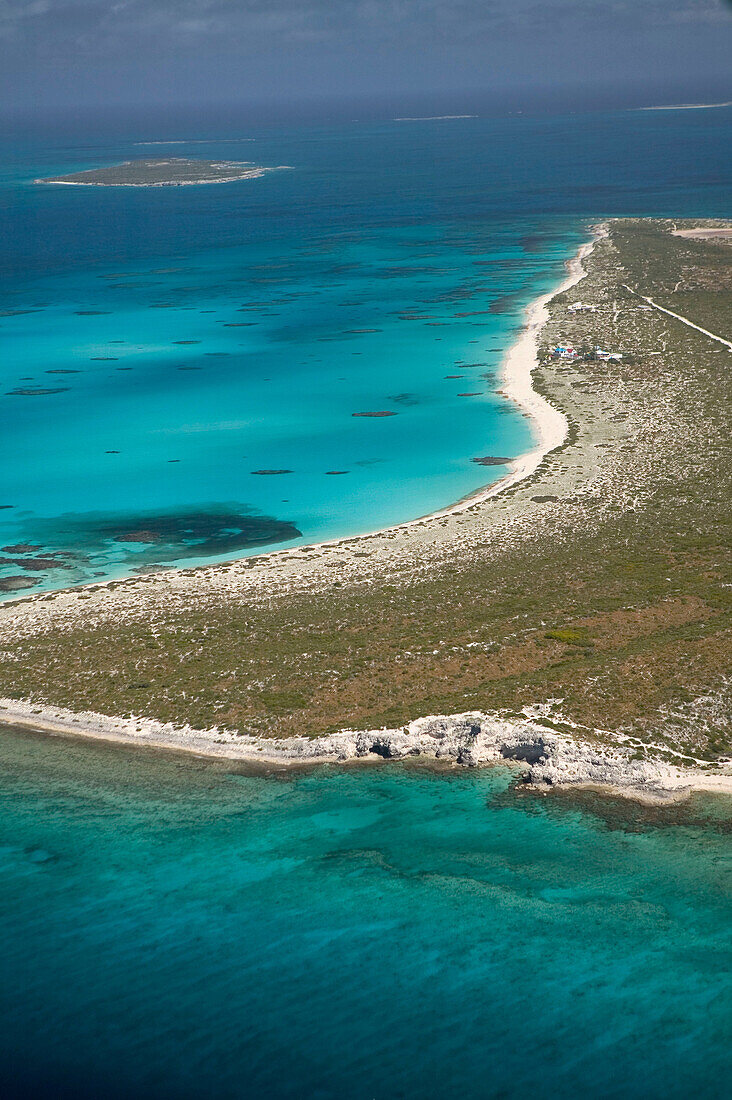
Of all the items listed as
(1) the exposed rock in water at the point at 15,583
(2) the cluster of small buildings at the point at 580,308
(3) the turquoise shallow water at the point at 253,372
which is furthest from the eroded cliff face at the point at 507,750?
(2) the cluster of small buildings at the point at 580,308

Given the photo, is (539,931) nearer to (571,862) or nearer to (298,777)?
(571,862)

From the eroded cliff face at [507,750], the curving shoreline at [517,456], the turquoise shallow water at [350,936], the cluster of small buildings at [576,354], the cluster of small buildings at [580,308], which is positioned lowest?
the turquoise shallow water at [350,936]

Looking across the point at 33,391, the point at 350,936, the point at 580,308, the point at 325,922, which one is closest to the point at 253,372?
the point at 33,391

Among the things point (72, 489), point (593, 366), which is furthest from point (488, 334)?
point (72, 489)

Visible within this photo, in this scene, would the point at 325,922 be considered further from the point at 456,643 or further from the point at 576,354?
the point at 576,354

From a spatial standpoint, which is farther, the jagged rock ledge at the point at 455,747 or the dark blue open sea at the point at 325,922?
the jagged rock ledge at the point at 455,747

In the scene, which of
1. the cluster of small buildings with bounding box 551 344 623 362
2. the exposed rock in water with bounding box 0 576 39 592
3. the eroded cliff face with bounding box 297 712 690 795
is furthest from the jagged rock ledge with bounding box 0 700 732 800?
the cluster of small buildings with bounding box 551 344 623 362

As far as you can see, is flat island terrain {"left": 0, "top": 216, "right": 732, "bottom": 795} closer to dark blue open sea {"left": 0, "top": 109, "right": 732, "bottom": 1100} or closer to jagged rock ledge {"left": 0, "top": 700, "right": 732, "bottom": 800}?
jagged rock ledge {"left": 0, "top": 700, "right": 732, "bottom": 800}

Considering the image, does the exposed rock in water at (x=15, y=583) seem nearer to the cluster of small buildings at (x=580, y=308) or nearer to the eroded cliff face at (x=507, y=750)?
the eroded cliff face at (x=507, y=750)
